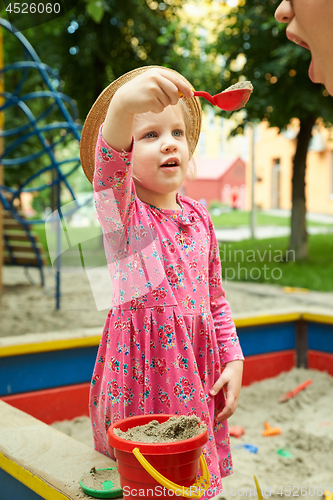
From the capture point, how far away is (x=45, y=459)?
1159 millimetres

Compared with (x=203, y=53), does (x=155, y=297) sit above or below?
below

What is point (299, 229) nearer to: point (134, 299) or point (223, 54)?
point (223, 54)

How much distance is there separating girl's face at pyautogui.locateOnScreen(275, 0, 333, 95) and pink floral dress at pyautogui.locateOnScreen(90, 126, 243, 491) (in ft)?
1.41

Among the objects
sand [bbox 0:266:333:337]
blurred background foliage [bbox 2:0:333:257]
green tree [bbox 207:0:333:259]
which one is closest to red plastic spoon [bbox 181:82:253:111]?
sand [bbox 0:266:333:337]

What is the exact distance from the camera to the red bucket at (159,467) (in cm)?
77

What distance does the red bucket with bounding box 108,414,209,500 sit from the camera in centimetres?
77

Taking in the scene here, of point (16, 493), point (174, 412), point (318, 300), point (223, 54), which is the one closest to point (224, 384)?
point (174, 412)

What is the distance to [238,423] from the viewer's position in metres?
2.27

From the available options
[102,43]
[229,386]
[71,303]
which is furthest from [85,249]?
[102,43]

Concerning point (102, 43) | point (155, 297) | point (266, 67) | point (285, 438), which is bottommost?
point (285, 438)

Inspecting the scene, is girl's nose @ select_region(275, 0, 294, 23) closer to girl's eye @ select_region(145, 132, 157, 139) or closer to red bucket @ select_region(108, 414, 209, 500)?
girl's eye @ select_region(145, 132, 157, 139)

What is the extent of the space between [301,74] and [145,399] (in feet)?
19.7

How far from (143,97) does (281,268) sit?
6.23 meters

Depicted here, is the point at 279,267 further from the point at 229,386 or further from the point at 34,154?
the point at 229,386
